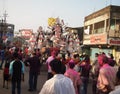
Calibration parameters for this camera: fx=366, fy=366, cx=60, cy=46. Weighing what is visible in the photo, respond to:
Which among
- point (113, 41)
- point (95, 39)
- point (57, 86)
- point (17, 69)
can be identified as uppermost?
point (95, 39)

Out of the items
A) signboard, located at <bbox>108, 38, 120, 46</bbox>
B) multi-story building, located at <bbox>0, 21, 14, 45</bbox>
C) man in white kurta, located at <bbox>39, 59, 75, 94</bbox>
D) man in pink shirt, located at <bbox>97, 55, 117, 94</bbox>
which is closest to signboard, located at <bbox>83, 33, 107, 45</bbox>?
signboard, located at <bbox>108, 38, 120, 46</bbox>

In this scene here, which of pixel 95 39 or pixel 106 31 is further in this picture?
pixel 95 39

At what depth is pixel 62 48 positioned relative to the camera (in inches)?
1133

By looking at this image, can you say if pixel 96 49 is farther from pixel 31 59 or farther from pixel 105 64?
pixel 105 64

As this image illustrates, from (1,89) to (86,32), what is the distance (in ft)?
128

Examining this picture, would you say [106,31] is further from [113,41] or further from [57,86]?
[57,86]

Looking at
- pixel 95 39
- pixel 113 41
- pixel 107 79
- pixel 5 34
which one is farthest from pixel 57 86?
pixel 5 34

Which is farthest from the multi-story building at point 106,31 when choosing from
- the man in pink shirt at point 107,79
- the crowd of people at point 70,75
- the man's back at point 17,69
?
the man in pink shirt at point 107,79

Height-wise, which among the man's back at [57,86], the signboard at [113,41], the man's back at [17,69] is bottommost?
the man's back at [17,69]

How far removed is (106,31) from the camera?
1644 inches

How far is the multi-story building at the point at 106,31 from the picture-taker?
38.8 meters

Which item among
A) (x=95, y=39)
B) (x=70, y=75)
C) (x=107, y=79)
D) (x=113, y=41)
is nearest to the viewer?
(x=107, y=79)

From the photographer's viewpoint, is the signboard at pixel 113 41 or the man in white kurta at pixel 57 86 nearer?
the man in white kurta at pixel 57 86

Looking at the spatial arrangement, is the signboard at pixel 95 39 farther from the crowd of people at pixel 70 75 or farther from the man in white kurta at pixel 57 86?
the man in white kurta at pixel 57 86
